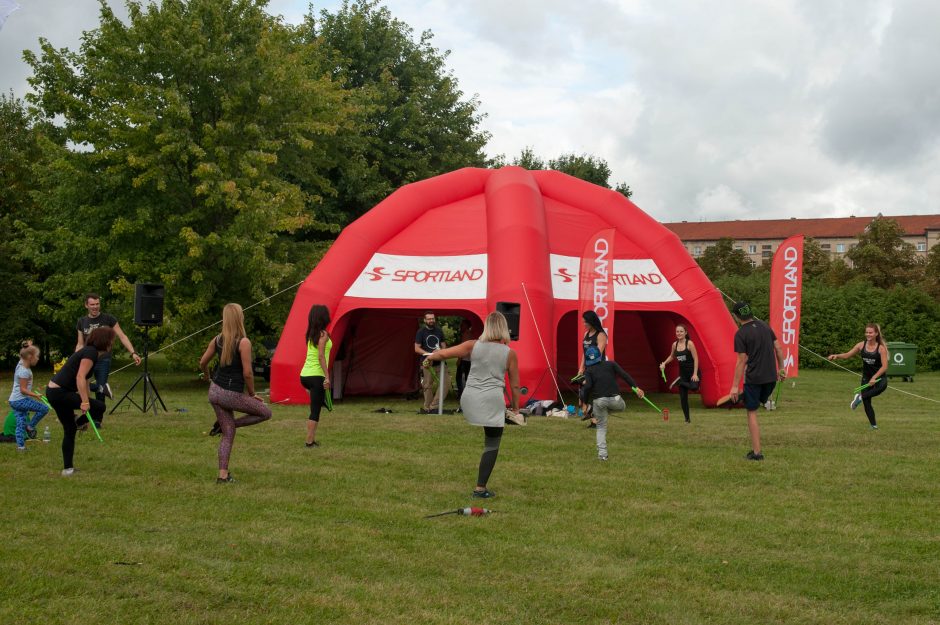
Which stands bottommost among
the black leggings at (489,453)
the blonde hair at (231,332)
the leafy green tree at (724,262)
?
the black leggings at (489,453)

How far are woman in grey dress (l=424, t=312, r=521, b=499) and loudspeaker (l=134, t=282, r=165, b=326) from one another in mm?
7944

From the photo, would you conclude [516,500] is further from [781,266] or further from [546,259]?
[781,266]

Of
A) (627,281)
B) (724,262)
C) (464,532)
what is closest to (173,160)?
(627,281)

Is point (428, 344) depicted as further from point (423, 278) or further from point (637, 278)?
point (637, 278)

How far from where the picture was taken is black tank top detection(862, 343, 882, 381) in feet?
42.2

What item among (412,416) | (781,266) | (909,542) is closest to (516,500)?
(909,542)

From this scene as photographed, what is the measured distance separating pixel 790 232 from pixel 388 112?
86.2m

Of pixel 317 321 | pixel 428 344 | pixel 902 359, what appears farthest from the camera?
pixel 902 359

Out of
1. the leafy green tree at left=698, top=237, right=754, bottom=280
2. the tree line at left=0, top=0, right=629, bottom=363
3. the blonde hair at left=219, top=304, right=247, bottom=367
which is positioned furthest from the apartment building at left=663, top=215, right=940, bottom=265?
the blonde hair at left=219, top=304, right=247, bottom=367

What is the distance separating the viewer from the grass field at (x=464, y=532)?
5000 mm

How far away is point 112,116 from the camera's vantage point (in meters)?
21.3

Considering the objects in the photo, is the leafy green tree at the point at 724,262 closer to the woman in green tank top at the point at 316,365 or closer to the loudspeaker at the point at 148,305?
the loudspeaker at the point at 148,305

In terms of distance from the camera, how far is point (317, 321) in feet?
34.0

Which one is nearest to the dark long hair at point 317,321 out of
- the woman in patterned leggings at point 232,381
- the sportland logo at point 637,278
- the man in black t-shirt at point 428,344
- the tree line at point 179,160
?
the woman in patterned leggings at point 232,381
